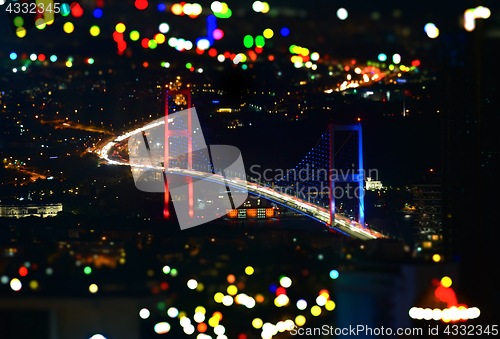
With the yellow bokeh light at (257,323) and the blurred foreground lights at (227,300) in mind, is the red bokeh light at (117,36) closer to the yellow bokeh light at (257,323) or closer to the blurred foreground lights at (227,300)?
the blurred foreground lights at (227,300)

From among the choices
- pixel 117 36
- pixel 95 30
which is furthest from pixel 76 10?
pixel 117 36

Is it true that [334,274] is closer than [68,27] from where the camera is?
Yes

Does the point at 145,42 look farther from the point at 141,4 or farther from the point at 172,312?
the point at 172,312

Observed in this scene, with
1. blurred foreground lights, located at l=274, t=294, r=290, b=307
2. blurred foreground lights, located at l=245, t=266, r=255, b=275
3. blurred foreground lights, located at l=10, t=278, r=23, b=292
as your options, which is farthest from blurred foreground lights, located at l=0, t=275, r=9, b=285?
blurred foreground lights, located at l=274, t=294, r=290, b=307

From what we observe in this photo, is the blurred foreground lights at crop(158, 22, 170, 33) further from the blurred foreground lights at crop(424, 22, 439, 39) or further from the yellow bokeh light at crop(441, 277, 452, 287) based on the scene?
the yellow bokeh light at crop(441, 277, 452, 287)

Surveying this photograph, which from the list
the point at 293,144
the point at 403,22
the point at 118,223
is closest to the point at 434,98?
the point at 403,22

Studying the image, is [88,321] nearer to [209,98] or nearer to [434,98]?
[209,98]

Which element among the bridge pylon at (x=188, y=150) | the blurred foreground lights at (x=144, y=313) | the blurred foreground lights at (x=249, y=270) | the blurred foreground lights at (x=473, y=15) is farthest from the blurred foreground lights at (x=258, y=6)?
the bridge pylon at (x=188, y=150)
